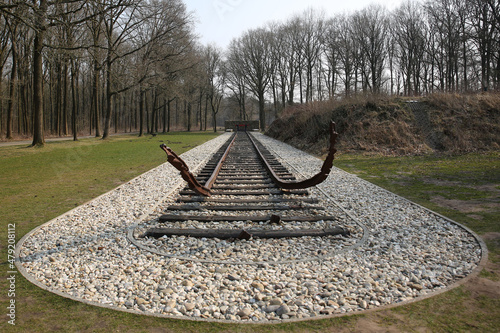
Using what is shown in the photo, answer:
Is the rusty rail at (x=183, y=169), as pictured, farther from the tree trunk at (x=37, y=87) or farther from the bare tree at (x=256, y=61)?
the bare tree at (x=256, y=61)

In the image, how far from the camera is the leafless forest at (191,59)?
2125cm

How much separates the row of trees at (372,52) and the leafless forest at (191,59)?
145mm

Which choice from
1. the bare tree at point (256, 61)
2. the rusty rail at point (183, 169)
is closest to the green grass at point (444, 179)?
the rusty rail at point (183, 169)

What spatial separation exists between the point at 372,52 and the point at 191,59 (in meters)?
23.2

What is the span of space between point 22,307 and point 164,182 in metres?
5.95

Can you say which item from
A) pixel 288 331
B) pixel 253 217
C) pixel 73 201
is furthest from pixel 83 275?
pixel 73 201

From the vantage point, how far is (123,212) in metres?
5.84

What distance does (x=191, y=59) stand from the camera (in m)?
34.8

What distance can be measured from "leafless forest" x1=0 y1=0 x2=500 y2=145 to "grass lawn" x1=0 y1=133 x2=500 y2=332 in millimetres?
5818

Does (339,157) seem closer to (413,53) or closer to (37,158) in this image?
(37,158)

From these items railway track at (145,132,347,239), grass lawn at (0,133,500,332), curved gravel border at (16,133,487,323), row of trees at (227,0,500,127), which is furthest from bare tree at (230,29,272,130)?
curved gravel border at (16,133,487,323)

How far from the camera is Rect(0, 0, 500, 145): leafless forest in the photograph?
21.2 meters

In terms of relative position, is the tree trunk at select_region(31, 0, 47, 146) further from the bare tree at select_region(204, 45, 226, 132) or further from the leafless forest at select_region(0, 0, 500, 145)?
the bare tree at select_region(204, 45, 226, 132)

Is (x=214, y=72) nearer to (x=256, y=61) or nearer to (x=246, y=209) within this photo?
(x=256, y=61)
